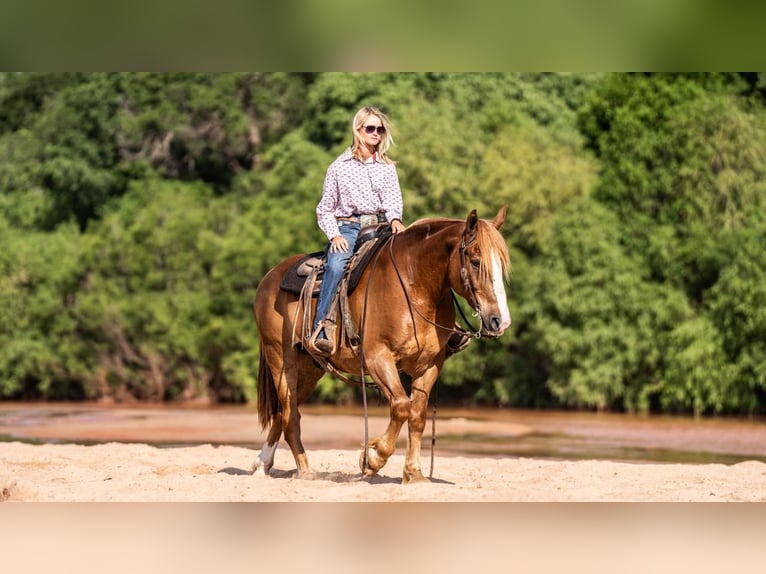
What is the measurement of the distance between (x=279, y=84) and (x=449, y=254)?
31.2m

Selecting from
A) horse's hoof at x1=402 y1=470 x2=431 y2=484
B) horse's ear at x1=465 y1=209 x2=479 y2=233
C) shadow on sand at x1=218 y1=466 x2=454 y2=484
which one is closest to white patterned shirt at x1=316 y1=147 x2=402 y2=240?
horse's ear at x1=465 y1=209 x2=479 y2=233

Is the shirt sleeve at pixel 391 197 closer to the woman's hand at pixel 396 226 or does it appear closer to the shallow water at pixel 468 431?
the woman's hand at pixel 396 226

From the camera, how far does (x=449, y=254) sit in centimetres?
880

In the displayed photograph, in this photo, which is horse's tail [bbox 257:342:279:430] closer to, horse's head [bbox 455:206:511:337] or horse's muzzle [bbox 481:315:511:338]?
horse's head [bbox 455:206:511:337]

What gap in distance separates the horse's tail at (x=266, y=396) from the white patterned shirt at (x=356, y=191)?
1784 millimetres

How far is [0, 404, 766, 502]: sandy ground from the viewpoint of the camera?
877 cm

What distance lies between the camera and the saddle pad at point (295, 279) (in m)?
10.1

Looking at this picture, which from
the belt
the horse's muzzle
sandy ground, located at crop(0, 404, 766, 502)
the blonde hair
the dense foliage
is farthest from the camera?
the dense foliage

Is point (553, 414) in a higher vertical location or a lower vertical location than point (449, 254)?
lower

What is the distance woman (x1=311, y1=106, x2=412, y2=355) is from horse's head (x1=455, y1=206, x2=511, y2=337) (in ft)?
3.71

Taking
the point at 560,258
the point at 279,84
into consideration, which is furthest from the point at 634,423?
the point at 279,84

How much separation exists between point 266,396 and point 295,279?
137cm
